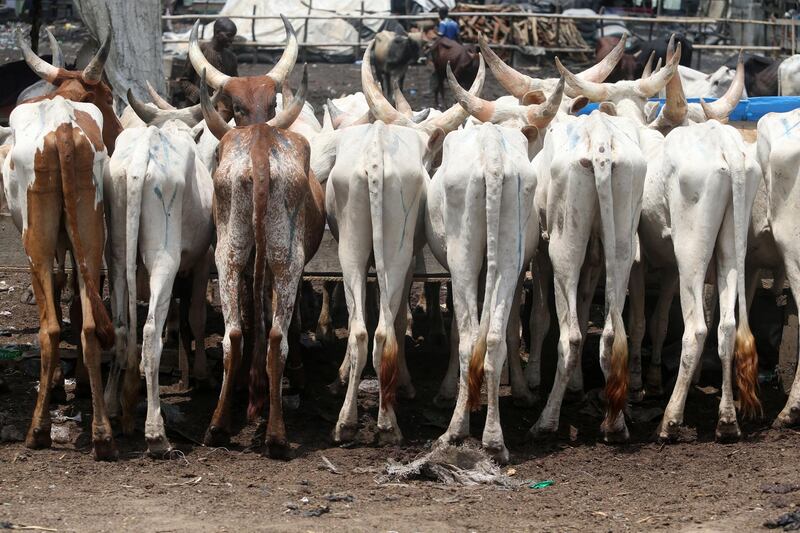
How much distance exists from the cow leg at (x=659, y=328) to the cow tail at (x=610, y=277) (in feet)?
4.39

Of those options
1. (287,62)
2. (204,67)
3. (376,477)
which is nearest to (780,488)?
(376,477)

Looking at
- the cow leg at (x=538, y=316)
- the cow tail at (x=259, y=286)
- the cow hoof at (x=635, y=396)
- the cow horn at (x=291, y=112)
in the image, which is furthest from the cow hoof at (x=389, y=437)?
the cow horn at (x=291, y=112)

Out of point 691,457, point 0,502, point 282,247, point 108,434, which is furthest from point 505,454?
point 0,502

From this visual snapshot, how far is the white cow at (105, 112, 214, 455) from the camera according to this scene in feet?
26.6

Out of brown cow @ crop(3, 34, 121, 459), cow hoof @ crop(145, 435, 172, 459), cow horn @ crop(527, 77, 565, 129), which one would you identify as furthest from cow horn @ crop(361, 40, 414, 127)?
cow hoof @ crop(145, 435, 172, 459)

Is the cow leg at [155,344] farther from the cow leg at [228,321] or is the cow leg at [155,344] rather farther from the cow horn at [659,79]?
the cow horn at [659,79]

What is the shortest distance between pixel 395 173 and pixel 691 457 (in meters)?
2.61

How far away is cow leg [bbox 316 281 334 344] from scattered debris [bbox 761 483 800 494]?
15.0 feet

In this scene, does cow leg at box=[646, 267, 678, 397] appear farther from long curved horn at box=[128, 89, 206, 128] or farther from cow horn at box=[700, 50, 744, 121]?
long curved horn at box=[128, 89, 206, 128]

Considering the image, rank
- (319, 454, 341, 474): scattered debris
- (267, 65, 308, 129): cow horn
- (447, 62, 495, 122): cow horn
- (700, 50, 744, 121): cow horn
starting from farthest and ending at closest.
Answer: (700, 50, 744, 121): cow horn, (447, 62, 495, 122): cow horn, (267, 65, 308, 129): cow horn, (319, 454, 341, 474): scattered debris

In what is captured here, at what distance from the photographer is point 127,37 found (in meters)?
12.7

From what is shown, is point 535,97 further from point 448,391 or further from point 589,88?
point 448,391

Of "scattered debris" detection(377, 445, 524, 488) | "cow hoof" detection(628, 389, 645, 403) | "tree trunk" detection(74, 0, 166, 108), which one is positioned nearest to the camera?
"scattered debris" detection(377, 445, 524, 488)

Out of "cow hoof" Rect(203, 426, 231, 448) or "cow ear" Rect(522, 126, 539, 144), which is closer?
"cow hoof" Rect(203, 426, 231, 448)
